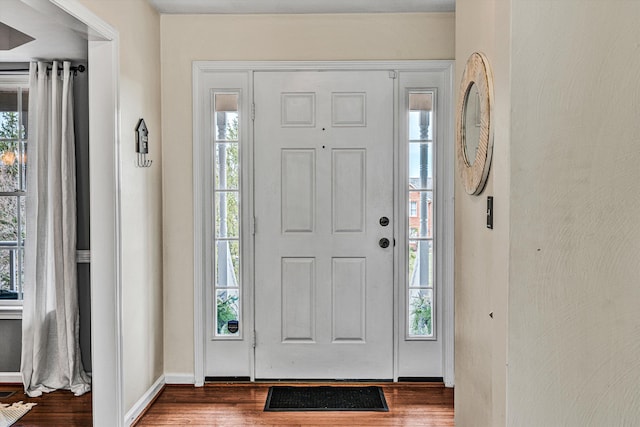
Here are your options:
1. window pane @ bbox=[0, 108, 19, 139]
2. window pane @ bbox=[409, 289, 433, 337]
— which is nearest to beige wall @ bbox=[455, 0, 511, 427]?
window pane @ bbox=[409, 289, 433, 337]

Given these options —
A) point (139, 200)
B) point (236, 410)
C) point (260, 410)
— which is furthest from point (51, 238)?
point (260, 410)

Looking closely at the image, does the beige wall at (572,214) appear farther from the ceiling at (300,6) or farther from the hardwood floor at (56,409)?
the hardwood floor at (56,409)

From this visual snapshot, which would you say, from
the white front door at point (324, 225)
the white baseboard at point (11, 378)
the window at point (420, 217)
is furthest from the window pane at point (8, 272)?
the window at point (420, 217)

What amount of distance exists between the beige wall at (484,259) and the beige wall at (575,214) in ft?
0.17

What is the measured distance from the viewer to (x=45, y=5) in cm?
191

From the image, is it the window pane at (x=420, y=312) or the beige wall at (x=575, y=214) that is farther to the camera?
the window pane at (x=420, y=312)

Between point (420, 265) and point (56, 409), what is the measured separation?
240cm

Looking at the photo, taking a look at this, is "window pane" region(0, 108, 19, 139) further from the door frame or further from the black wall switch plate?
the black wall switch plate

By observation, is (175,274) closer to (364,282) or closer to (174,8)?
(364,282)

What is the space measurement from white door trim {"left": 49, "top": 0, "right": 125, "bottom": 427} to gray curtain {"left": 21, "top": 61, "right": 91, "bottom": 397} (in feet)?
2.73

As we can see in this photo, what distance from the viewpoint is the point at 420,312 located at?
10.7ft

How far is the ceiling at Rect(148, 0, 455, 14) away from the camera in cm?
300

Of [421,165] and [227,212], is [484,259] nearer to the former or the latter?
[421,165]

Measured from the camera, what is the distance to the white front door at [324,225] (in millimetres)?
3219
